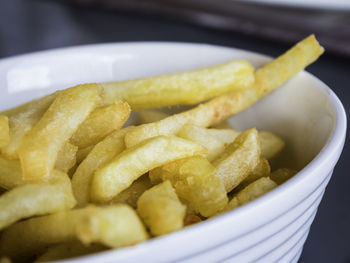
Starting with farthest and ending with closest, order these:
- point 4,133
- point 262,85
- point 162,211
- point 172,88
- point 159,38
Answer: point 159,38, point 262,85, point 172,88, point 4,133, point 162,211

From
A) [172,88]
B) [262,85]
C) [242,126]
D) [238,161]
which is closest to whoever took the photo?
[238,161]

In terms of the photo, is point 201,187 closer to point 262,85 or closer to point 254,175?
point 254,175

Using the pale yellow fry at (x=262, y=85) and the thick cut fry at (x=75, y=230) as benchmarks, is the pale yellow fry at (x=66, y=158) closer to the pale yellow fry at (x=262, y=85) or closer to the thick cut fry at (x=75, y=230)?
the thick cut fry at (x=75, y=230)

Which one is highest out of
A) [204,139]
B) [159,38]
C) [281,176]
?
[204,139]

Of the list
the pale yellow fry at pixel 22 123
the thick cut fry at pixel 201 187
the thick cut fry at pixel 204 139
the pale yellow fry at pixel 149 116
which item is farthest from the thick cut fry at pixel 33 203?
the pale yellow fry at pixel 149 116

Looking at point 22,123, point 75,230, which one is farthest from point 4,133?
point 75,230
